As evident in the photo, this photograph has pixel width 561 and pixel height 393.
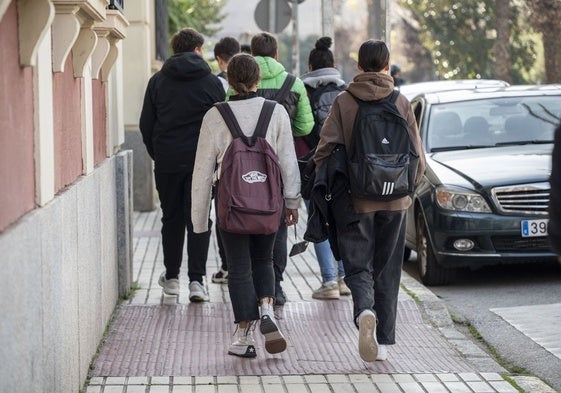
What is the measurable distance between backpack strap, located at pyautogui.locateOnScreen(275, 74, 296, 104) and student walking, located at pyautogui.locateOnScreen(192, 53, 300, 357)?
4.57ft

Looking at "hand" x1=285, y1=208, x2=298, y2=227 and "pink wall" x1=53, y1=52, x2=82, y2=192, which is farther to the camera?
"hand" x1=285, y1=208, x2=298, y2=227

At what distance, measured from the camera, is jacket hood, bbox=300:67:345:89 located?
9586 mm

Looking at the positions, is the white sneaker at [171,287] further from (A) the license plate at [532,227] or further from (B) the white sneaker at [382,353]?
(A) the license plate at [532,227]

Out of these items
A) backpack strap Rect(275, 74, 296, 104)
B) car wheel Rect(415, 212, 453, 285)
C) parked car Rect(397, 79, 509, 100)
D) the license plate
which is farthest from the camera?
parked car Rect(397, 79, 509, 100)

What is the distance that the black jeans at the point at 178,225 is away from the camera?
951 cm

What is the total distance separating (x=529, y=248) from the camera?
34.8ft

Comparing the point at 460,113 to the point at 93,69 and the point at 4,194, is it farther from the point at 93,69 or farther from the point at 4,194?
the point at 4,194

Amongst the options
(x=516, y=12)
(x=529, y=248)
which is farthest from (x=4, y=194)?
(x=516, y=12)

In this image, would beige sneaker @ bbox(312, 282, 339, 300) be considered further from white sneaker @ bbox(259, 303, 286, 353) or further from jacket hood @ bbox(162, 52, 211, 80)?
white sneaker @ bbox(259, 303, 286, 353)

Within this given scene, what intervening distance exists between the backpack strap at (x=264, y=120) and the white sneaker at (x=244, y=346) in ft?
3.57

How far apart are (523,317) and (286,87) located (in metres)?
2.21

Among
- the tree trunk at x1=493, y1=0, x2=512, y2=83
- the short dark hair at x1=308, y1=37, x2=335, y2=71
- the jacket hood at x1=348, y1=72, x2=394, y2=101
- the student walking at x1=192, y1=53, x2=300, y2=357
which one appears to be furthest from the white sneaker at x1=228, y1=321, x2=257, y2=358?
the tree trunk at x1=493, y1=0, x2=512, y2=83

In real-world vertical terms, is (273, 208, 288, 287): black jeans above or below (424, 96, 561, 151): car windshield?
below

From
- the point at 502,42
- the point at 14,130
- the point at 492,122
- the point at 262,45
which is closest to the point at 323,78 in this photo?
the point at 262,45
